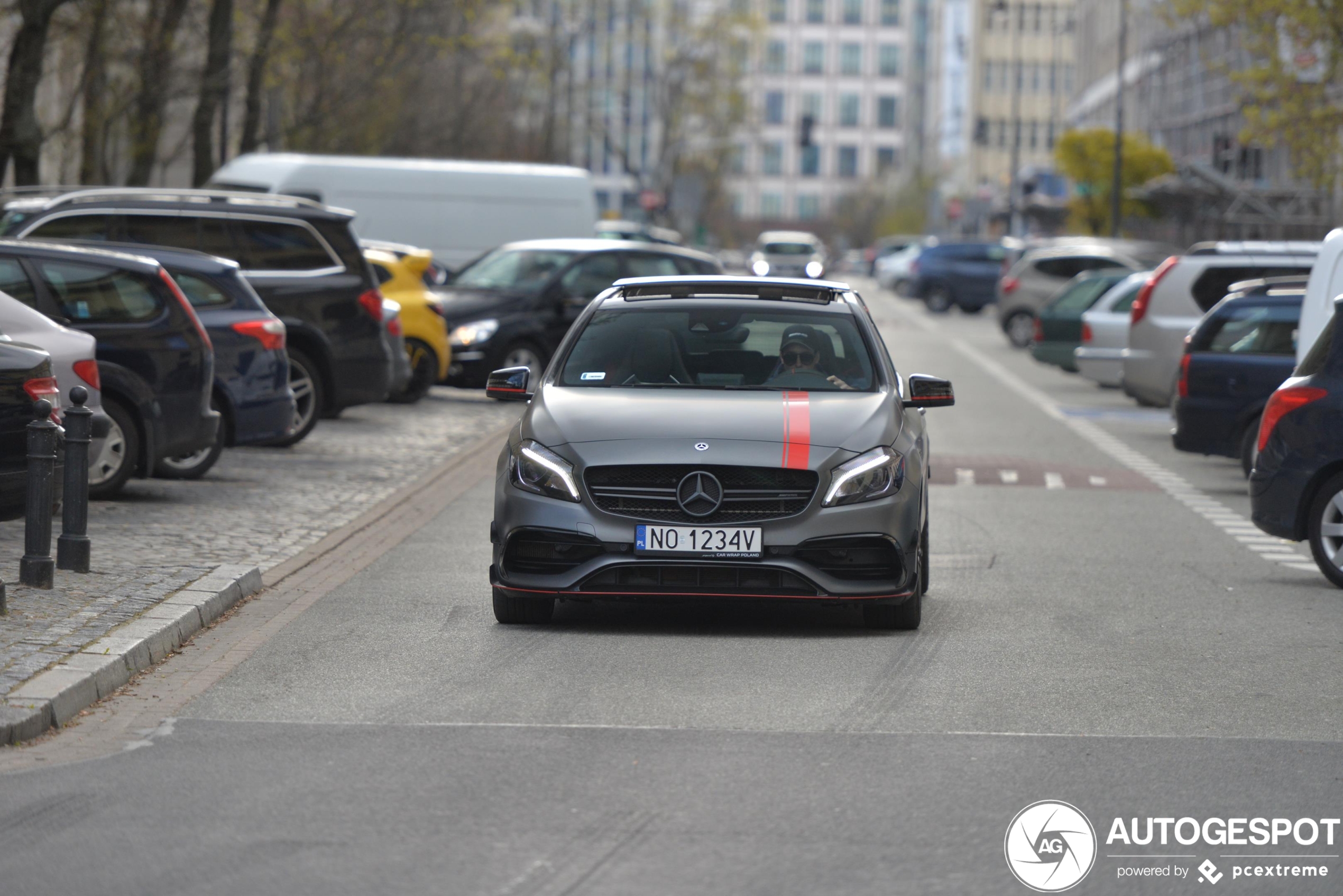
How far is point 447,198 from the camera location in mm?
31734

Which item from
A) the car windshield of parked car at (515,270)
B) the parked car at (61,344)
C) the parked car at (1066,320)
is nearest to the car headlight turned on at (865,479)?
the parked car at (61,344)

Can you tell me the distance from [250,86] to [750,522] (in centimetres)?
2960

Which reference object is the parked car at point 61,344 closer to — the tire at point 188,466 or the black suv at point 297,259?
the tire at point 188,466

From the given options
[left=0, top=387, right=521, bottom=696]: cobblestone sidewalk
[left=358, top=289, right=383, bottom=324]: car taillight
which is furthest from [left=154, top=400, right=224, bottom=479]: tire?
[left=358, top=289, right=383, bottom=324]: car taillight

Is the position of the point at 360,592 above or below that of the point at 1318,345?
below

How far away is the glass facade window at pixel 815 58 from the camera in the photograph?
16988 centimetres

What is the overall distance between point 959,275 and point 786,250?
1479 centimetres

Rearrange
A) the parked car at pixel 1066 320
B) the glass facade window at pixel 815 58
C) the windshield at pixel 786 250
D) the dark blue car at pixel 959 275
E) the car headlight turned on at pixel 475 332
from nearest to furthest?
1. the car headlight turned on at pixel 475 332
2. the parked car at pixel 1066 320
3. the dark blue car at pixel 959 275
4. the windshield at pixel 786 250
5. the glass facade window at pixel 815 58

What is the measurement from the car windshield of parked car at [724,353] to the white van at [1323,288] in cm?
506

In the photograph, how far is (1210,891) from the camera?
17.5ft

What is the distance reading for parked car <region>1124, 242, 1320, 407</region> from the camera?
70.8 ft

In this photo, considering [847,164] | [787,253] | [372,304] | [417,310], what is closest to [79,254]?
[372,304]

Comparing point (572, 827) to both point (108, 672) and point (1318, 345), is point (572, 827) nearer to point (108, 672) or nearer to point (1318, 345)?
point (108, 672)

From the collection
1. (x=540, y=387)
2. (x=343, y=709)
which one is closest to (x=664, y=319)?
(x=540, y=387)
